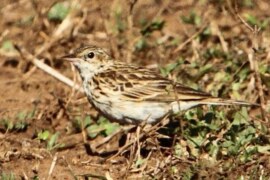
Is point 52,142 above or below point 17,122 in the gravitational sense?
below

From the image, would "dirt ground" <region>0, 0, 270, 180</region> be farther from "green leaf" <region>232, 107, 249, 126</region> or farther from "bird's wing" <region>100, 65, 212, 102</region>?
"bird's wing" <region>100, 65, 212, 102</region>

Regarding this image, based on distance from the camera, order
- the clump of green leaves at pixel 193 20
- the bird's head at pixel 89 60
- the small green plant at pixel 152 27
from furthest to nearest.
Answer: the clump of green leaves at pixel 193 20, the small green plant at pixel 152 27, the bird's head at pixel 89 60

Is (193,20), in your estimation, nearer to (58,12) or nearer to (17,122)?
(58,12)

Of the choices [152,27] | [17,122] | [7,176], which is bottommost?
[7,176]

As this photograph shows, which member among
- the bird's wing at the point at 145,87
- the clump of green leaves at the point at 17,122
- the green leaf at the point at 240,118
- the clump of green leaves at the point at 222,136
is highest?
the bird's wing at the point at 145,87

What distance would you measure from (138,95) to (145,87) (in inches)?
5.0

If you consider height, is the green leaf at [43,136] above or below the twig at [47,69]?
below

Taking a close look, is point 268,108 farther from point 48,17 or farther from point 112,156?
point 48,17

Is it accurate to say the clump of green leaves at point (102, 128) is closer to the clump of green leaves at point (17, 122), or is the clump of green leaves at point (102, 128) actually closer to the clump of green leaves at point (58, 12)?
the clump of green leaves at point (17, 122)

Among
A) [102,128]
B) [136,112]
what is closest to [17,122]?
[102,128]

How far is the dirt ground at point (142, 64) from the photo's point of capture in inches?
301

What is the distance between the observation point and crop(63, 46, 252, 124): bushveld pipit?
8109 millimetres

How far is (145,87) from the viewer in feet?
27.6

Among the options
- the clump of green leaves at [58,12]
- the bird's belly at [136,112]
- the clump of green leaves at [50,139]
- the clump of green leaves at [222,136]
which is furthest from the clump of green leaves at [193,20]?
the clump of green leaves at [50,139]
